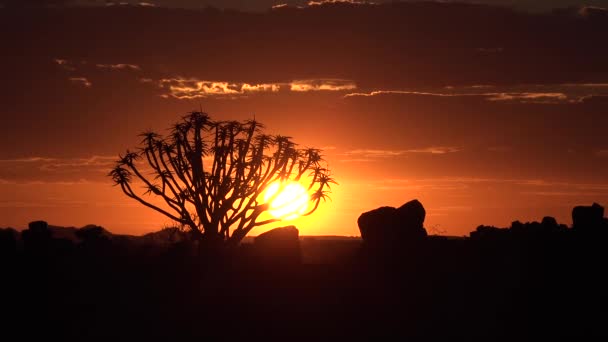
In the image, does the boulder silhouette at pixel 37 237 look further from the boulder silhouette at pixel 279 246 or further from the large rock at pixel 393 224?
the large rock at pixel 393 224

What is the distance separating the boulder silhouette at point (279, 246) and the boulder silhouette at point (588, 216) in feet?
31.4

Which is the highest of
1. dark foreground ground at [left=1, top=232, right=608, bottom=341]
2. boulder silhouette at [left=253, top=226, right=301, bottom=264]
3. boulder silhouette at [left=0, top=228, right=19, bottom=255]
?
boulder silhouette at [left=0, top=228, right=19, bottom=255]

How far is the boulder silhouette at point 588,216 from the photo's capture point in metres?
25.3

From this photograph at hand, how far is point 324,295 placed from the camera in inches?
798

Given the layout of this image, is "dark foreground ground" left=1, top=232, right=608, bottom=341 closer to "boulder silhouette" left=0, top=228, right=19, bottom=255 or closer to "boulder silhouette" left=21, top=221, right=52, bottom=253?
"boulder silhouette" left=0, top=228, right=19, bottom=255

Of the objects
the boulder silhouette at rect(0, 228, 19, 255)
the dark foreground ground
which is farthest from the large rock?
the boulder silhouette at rect(0, 228, 19, 255)

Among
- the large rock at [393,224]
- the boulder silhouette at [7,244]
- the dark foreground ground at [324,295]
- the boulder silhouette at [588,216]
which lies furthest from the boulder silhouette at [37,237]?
the boulder silhouette at [588,216]

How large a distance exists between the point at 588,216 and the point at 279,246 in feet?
35.3

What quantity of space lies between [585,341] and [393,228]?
8921mm

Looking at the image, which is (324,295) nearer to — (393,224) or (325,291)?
(325,291)

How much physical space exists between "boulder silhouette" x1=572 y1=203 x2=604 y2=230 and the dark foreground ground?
1.71 meters

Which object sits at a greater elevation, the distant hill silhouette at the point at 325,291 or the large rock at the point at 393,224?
the large rock at the point at 393,224

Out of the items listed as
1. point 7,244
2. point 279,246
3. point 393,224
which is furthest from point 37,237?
point 393,224

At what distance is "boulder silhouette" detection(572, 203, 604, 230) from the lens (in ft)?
83.1
